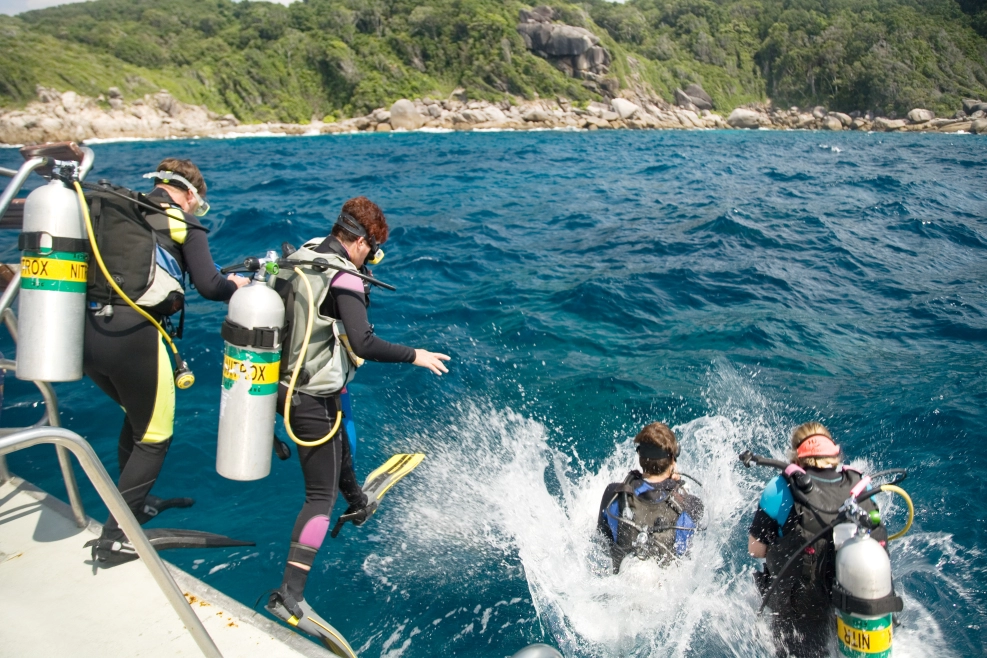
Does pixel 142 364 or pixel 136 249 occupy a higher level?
pixel 136 249

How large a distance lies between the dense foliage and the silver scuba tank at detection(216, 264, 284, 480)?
75.0 meters

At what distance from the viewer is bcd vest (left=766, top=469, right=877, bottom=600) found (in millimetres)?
3158

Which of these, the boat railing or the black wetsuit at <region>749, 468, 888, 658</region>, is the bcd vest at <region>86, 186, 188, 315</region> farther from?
the black wetsuit at <region>749, 468, 888, 658</region>

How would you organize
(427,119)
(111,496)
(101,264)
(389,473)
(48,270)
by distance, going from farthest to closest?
1. (427,119)
2. (389,473)
3. (101,264)
4. (48,270)
5. (111,496)

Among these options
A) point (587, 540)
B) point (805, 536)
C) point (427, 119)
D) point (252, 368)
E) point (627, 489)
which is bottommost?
point (587, 540)

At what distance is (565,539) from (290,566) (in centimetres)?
207

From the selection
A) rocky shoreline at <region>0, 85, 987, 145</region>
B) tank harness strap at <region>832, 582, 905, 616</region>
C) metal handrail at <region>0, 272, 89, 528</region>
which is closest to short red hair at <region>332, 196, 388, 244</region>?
metal handrail at <region>0, 272, 89, 528</region>

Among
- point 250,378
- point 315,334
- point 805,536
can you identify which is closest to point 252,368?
point 250,378

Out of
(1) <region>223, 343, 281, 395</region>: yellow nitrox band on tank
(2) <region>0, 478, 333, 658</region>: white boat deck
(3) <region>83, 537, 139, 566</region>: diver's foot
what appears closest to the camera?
(2) <region>0, 478, 333, 658</region>: white boat deck

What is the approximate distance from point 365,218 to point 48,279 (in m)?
1.55

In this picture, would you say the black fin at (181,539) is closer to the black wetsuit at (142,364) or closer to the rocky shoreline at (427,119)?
the black wetsuit at (142,364)

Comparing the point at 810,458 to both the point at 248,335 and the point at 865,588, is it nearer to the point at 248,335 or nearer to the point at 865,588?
the point at 865,588

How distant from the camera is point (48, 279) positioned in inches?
115

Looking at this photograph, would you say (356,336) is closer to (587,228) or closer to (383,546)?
(383,546)
